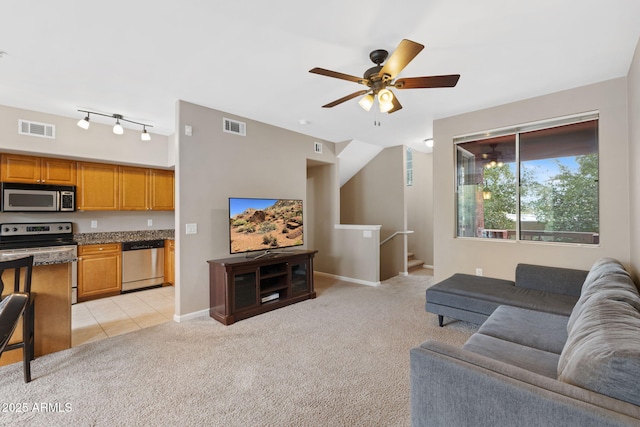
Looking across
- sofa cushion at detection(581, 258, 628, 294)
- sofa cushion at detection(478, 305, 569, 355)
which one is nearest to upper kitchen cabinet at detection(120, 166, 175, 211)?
sofa cushion at detection(478, 305, 569, 355)

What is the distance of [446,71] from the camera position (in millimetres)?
2789

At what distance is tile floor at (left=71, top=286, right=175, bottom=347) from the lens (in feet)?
10.3

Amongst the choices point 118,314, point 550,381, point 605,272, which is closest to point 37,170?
point 118,314

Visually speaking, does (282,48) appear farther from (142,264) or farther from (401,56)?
(142,264)

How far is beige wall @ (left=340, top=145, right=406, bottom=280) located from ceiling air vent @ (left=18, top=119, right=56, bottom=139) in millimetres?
5171

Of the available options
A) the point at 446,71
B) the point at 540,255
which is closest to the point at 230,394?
the point at 446,71

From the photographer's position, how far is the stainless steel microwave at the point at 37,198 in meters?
3.77

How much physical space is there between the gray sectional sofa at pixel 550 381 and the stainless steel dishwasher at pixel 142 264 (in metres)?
4.81

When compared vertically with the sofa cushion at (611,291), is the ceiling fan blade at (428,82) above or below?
above

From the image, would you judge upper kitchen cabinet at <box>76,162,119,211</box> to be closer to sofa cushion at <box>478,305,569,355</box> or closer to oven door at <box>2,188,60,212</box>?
oven door at <box>2,188,60,212</box>

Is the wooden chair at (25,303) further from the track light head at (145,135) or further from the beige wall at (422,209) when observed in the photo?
the beige wall at (422,209)

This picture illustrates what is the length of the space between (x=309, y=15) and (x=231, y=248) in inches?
105

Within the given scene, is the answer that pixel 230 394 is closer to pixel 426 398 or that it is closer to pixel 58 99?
pixel 426 398

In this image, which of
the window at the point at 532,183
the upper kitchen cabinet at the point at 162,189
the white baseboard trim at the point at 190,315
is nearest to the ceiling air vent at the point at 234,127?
the upper kitchen cabinet at the point at 162,189
